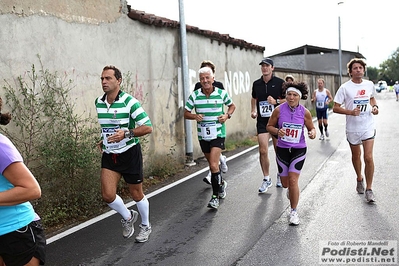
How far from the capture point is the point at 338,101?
6676 mm

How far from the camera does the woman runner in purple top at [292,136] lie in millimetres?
5703

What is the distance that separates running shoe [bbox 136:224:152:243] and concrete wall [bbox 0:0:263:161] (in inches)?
109

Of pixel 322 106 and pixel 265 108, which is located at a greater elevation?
pixel 265 108

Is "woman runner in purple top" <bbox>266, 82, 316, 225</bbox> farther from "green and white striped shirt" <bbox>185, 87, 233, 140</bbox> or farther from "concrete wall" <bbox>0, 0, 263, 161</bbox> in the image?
"concrete wall" <bbox>0, 0, 263, 161</bbox>

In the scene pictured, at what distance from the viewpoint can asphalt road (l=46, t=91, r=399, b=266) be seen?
4711 millimetres

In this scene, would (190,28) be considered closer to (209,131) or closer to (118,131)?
(209,131)

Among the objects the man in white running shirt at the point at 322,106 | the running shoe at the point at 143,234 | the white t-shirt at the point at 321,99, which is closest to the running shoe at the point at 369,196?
the running shoe at the point at 143,234

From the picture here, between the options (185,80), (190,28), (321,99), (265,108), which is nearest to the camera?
(265,108)

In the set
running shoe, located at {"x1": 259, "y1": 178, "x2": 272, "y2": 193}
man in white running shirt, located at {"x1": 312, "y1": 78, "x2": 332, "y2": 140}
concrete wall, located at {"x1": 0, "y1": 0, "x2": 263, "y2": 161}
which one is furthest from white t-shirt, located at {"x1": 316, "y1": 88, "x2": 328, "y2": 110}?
running shoe, located at {"x1": 259, "y1": 178, "x2": 272, "y2": 193}

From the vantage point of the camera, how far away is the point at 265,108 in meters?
7.48

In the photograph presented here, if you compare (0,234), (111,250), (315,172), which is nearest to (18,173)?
(0,234)

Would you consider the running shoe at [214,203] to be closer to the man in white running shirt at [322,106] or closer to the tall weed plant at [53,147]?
the tall weed plant at [53,147]

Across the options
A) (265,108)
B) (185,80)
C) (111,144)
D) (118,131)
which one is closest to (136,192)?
(111,144)

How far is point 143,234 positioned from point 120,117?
1385 mm
